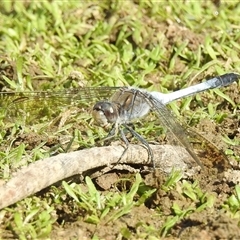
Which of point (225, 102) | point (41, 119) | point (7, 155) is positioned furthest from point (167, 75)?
point (7, 155)

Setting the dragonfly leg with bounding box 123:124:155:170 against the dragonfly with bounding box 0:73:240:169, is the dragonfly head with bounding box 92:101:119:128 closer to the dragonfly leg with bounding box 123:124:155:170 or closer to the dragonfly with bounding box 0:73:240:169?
the dragonfly with bounding box 0:73:240:169

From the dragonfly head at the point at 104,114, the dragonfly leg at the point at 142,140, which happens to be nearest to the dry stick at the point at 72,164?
the dragonfly leg at the point at 142,140

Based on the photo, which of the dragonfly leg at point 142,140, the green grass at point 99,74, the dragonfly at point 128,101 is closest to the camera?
the green grass at point 99,74

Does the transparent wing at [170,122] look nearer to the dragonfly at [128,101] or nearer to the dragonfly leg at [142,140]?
the dragonfly at [128,101]

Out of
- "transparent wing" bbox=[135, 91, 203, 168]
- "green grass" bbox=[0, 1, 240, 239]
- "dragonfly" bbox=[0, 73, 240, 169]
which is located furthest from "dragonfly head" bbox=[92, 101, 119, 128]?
"transparent wing" bbox=[135, 91, 203, 168]

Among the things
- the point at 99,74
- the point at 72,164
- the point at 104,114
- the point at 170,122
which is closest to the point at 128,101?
the point at 104,114
